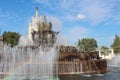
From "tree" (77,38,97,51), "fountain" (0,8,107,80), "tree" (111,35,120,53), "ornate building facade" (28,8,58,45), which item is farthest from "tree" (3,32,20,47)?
"fountain" (0,8,107,80)

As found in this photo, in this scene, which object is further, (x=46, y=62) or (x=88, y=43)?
(x=88, y=43)

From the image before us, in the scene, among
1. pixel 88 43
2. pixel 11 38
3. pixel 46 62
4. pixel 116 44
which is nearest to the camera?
pixel 46 62

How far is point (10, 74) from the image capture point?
110ft

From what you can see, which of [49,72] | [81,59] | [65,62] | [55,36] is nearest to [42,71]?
[49,72]

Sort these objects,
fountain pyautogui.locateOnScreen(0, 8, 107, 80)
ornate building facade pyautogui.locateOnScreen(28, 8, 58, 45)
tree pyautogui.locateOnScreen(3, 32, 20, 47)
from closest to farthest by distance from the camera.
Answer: fountain pyautogui.locateOnScreen(0, 8, 107, 80)
ornate building facade pyautogui.locateOnScreen(28, 8, 58, 45)
tree pyautogui.locateOnScreen(3, 32, 20, 47)

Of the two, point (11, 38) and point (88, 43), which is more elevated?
point (11, 38)

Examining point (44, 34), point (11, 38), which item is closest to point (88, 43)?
point (11, 38)

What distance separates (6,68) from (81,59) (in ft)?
34.3

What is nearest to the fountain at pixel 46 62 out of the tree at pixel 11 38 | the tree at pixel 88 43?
the tree at pixel 11 38

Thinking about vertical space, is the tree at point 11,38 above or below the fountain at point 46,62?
above

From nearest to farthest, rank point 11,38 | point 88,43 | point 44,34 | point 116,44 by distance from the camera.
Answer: point 44,34 < point 11,38 < point 116,44 < point 88,43

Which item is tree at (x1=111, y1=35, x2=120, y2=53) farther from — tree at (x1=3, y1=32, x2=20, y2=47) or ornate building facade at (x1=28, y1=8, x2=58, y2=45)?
ornate building facade at (x1=28, y1=8, x2=58, y2=45)

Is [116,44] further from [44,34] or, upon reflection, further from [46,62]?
[46,62]

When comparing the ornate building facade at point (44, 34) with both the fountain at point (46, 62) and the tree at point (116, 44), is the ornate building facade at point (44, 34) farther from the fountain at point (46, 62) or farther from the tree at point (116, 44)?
the tree at point (116, 44)
